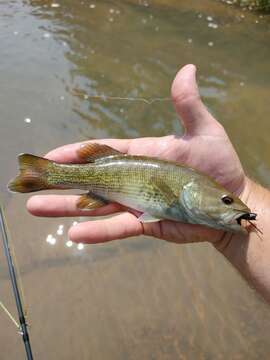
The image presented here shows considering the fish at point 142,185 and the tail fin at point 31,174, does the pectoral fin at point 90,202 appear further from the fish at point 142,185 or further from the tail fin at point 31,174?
the tail fin at point 31,174

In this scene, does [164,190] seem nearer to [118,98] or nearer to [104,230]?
[104,230]

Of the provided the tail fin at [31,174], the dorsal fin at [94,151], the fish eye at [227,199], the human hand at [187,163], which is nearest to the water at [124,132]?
the human hand at [187,163]

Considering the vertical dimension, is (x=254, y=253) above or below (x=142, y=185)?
below

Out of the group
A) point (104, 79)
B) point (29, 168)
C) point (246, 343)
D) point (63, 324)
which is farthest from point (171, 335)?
point (104, 79)

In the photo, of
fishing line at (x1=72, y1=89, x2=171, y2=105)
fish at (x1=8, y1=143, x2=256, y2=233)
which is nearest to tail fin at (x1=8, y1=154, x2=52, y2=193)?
fish at (x1=8, y1=143, x2=256, y2=233)

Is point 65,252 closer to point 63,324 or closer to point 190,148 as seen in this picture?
point 63,324

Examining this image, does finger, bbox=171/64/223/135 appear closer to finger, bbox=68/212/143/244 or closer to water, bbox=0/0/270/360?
finger, bbox=68/212/143/244

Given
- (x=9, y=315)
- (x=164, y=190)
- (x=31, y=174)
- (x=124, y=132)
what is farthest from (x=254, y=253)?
(x=124, y=132)
